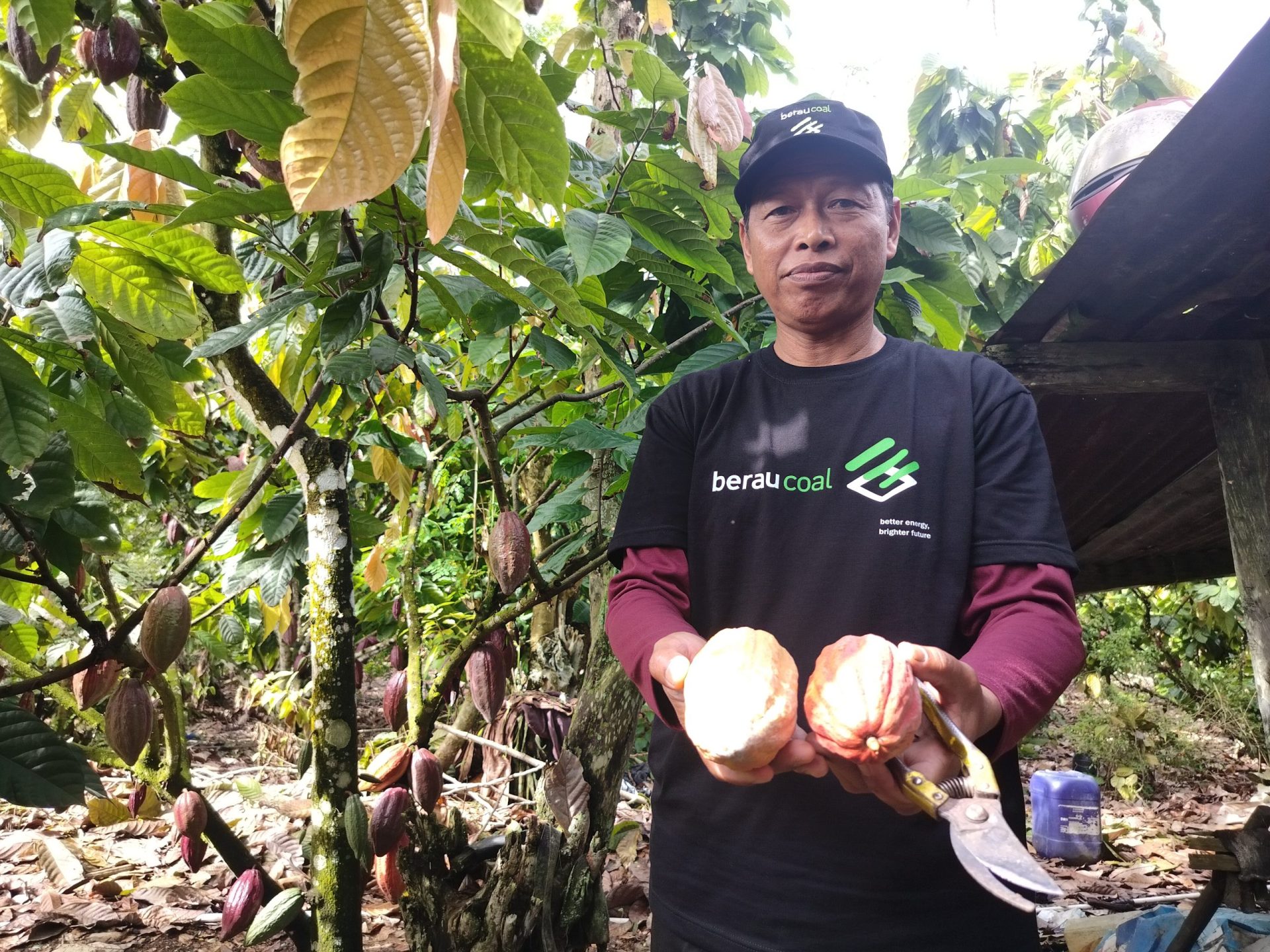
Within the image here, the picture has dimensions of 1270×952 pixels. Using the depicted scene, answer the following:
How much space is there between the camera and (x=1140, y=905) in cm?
332

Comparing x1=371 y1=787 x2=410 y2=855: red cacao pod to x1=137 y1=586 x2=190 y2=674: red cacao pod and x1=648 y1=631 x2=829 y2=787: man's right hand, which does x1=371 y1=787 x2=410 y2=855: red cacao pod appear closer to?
x1=137 y1=586 x2=190 y2=674: red cacao pod

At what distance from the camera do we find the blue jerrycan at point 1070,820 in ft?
13.5

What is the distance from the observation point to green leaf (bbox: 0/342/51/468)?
3.26ft

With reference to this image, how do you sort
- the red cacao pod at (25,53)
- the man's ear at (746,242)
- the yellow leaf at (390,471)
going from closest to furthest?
the man's ear at (746,242), the red cacao pod at (25,53), the yellow leaf at (390,471)

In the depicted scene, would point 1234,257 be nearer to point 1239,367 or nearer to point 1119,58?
point 1239,367

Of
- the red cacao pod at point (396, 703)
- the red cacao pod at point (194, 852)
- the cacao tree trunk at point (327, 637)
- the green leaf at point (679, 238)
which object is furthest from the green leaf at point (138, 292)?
the red cacao pod at point (194, 852)

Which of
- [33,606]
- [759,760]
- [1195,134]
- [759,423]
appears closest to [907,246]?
[1195,134]

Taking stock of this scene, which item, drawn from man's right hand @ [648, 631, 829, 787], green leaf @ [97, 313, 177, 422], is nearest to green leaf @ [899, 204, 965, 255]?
man's right hand @ [648, 631, 829, 787]

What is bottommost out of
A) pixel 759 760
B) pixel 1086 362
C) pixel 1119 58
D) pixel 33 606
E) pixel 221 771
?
pixel 221 771

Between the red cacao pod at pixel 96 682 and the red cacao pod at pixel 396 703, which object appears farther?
the red cacao pod at pixel 396 703

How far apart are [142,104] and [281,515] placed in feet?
2.49

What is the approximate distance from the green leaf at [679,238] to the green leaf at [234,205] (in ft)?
1.67

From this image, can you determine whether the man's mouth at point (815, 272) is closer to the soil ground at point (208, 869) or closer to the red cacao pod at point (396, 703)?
the red cacao pod at point (396, 703)

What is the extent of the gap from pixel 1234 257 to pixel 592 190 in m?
1.15
